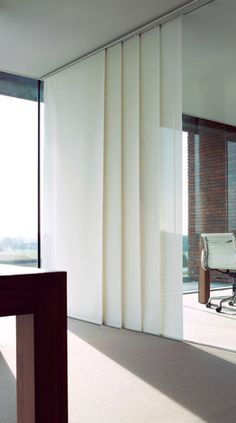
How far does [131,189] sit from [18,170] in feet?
6.01

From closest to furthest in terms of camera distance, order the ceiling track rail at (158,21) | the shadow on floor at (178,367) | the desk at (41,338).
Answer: the desk at (41,338) → the shadow on floor at (178,367) → the ceiling track rail at (158,21)

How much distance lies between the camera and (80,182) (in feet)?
17.7

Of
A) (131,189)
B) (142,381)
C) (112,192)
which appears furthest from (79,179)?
(142,381)

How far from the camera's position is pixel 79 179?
541 centimetres

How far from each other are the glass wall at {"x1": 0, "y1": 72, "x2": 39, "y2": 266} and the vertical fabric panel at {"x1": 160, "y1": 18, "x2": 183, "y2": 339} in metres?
2.22

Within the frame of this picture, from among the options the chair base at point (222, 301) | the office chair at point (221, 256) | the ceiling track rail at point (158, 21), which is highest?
the ceiling track rail at point (158, 21)

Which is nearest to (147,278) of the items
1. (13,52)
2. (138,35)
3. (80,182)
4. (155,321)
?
(155,321)

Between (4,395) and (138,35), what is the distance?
3492 millimetres

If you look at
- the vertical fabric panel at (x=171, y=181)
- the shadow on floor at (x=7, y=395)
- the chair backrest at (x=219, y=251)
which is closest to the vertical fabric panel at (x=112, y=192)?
the vertical fabric panel at (x=171, y=181)

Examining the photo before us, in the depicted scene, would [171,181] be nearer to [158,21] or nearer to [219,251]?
[219,251]

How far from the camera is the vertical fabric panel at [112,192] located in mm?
4867

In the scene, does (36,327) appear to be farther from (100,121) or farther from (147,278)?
(100,121)

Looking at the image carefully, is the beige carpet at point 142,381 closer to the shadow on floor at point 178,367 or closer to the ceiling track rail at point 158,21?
the shadow on floor at point 178,367

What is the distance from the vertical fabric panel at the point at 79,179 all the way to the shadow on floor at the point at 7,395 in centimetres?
186
